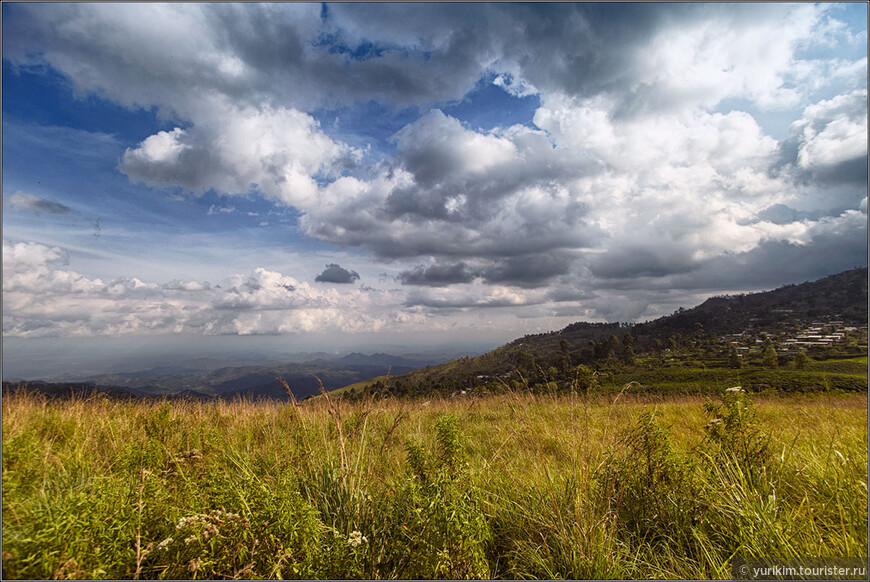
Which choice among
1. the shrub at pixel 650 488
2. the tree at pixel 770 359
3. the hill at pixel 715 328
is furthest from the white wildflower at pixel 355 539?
the tree at pixel 770 359

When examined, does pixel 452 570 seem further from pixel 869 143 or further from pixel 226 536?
pixel 869 143

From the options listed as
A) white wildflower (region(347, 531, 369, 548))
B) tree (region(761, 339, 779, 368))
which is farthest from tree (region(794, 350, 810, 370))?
white wildflower (region(347, 531, 369, 548))

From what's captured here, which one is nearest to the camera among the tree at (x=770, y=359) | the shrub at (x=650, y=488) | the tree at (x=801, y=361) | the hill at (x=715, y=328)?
the shrub at (x=650, y=488)

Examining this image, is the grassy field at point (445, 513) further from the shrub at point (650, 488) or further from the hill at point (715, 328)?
the hill at point (715, 328)

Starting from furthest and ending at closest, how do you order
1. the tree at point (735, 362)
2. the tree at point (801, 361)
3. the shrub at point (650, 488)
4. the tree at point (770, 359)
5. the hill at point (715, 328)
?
the hill at point (715, 328) → the tree at point (735, 362) → the tree at point (801, 361) → the tree at point (770, 359) → the shrub at point (650, 488)

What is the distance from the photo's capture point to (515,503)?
167 inches

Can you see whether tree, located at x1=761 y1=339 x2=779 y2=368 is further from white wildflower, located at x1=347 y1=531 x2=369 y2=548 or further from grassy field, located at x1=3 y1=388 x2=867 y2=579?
white wildflower, located at x1=347 y1=531 x2=369 y2=548

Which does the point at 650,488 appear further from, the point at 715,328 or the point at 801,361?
the point at 715,328

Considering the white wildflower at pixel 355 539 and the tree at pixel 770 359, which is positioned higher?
the white wildflower at pixel 355 539

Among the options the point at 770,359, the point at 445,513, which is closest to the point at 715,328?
the point at 770,359

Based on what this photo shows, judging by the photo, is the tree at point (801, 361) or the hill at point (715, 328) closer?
the tree at point (801, 361)

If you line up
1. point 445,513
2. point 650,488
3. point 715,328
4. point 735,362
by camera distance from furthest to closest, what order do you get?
point 715,328 < point 735,362 < point 650,488 < point 445,513

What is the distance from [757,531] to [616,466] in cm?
141

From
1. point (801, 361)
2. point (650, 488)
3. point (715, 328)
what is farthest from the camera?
point (715, 328)
